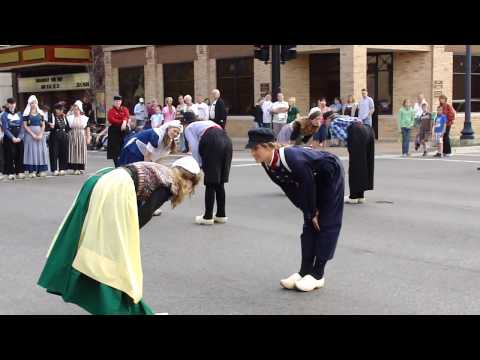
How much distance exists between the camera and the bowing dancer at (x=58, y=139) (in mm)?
16797

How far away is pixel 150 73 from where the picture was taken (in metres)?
33.6

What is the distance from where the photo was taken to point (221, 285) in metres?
6.54

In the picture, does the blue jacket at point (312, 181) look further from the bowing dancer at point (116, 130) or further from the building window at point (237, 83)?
the building window at point (237, 83)

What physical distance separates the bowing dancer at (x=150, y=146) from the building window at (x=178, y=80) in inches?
893

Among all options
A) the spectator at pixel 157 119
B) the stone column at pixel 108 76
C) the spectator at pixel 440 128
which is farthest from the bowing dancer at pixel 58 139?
the stone column at pixel 108 76

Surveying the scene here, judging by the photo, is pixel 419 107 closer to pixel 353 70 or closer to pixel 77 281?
pixel 353 70

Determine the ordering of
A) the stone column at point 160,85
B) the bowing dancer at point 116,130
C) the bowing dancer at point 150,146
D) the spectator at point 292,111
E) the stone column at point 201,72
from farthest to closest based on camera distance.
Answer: the stone column at point 160,85 < the stone column at point 201,72 < the spectator at point 292,111 < the bowing dancer at point 116,130 < the bowing dancer at point 150,146

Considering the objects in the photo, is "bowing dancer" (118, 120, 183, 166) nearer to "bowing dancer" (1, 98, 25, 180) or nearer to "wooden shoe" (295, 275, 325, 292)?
"wooden shoe" (295, 275, 325, 292)

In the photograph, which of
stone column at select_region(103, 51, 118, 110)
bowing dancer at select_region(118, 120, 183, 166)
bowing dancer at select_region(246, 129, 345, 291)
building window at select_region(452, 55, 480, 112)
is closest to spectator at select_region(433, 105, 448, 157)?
building window at select_region(452, 55, 480, 112)

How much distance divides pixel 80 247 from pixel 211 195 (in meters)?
5.04

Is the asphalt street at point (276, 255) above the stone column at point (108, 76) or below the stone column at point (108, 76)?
below

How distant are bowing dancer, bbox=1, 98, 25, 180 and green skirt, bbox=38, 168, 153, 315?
39.5 feet

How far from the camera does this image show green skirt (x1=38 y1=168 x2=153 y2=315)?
4.57 m
